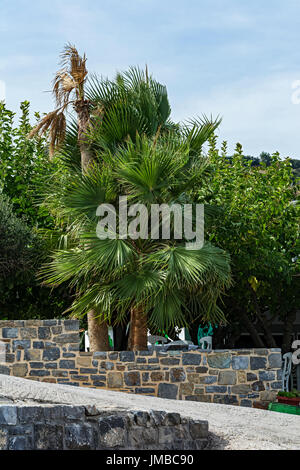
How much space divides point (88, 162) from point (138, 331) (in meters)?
3.76

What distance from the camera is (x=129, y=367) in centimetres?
1163

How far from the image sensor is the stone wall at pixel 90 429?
5.29 metres

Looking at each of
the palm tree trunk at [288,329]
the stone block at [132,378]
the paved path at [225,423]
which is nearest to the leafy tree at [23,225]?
the stone block at [132,378]

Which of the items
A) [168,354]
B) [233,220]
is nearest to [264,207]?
[233,220]

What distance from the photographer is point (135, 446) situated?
581 centimetres

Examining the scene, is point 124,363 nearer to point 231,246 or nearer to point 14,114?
point 231,246

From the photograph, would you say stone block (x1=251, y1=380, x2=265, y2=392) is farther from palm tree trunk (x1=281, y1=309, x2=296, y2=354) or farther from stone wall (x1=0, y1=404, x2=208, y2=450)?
palm tree trunk (x1=281, y1=309, x2=296, y2=354)

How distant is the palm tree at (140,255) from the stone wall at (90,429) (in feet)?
17.5

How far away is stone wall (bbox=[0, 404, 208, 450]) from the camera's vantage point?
17.4ft

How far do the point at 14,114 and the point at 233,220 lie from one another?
6752mm

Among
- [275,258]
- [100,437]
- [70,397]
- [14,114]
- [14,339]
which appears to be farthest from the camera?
[14,114]

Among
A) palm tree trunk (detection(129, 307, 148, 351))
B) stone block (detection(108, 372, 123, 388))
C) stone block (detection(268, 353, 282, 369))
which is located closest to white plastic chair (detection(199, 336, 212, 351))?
palm tree trunk (detection(129, 307, 148, 351))

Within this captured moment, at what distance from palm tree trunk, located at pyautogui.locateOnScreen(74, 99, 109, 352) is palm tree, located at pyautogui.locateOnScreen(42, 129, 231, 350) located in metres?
0.32

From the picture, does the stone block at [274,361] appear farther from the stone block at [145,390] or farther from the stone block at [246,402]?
the stone block at [145,390]
